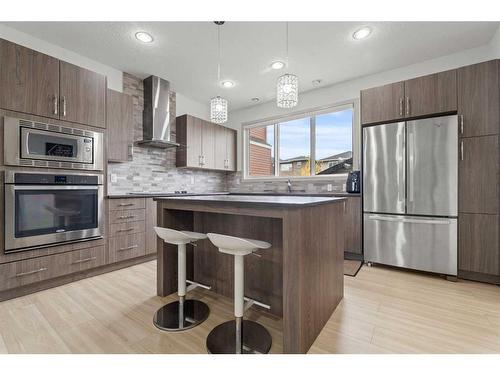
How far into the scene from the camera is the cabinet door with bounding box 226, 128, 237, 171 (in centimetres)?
498

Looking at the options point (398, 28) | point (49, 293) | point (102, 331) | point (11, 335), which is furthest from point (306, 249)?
point (398, 28)

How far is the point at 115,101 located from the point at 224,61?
1571 mm

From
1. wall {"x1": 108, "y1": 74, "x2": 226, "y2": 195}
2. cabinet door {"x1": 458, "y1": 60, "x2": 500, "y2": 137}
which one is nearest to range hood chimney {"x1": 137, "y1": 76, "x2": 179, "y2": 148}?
wall {"x1": 108, "y1": 74, "x2": 226, "y2": 195}

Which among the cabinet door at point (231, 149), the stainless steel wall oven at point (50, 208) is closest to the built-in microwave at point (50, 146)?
the stainless steel wall oven at point (50, 208)

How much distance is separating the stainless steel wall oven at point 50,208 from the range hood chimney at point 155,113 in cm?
115

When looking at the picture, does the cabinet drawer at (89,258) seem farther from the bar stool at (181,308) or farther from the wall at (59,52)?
the wall at (59,52)

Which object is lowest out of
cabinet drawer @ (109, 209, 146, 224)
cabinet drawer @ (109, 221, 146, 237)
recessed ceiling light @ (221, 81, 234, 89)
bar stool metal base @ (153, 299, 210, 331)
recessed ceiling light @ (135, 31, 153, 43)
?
bar stool metal base @ (153, 299, 210, 331)

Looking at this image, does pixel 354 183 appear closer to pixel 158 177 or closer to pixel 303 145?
pixel 303 145

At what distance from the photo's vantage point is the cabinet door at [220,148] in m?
4.70

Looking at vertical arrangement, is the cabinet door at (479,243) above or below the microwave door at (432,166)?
below

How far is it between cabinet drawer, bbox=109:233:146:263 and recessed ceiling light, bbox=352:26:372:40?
3.57 m

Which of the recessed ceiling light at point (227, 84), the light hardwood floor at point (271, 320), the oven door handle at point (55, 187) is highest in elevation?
the recessed ceiling light at point (227, 84)

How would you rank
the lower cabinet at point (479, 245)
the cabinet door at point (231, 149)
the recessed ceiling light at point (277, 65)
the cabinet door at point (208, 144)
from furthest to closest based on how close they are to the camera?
the cabinet door at point (231, 149) < the cabinet door at point (208, 144) < the recessed ceiling light at point (277, 65) < the lower cabinet at point (479, 245)

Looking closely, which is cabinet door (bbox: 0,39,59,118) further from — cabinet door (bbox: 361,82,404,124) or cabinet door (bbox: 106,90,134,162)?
cabinet door (bbox: 361,82,404,124)
